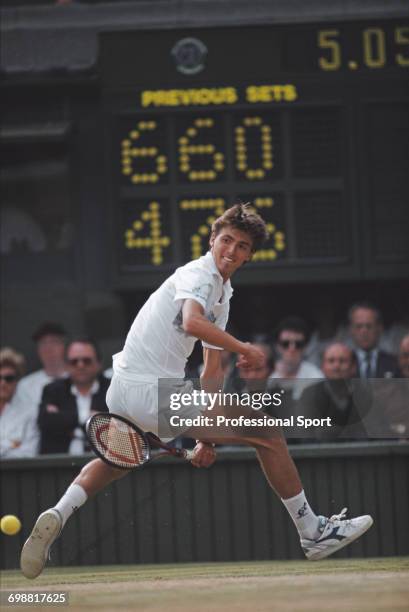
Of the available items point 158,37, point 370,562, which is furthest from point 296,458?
point 158,37

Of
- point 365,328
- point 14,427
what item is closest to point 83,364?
point 14,427

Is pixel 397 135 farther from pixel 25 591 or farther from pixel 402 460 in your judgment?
pixel 25 591

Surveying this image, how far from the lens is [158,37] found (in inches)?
376

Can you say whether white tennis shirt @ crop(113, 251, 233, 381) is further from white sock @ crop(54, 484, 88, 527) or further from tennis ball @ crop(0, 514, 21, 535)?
tennis ball @ crop(0, 514, 21, 535)

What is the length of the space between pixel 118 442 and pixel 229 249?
3.36 ft

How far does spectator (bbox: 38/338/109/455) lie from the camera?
902cm

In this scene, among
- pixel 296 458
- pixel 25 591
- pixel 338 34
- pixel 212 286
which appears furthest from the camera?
pixel 338 34

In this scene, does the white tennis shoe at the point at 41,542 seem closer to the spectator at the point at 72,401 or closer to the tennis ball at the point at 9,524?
the tennis ball at the point at 9,524

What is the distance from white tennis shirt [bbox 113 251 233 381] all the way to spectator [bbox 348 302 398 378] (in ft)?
9.52

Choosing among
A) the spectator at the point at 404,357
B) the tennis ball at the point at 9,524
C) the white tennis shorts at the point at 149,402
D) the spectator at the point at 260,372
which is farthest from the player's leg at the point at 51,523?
the spectator at the point at 404,357

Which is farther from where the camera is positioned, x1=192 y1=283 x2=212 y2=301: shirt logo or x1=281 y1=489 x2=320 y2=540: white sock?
x1=281 y1=489 x2=320 y2=540: white sock

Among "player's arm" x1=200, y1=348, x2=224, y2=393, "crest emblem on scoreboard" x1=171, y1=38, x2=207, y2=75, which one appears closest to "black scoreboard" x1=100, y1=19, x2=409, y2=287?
"crest emblem on scoreboard" x1=171, y1=38, x2=207, y2=75

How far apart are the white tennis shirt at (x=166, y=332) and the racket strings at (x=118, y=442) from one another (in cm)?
24

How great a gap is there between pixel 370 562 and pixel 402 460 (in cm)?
104
